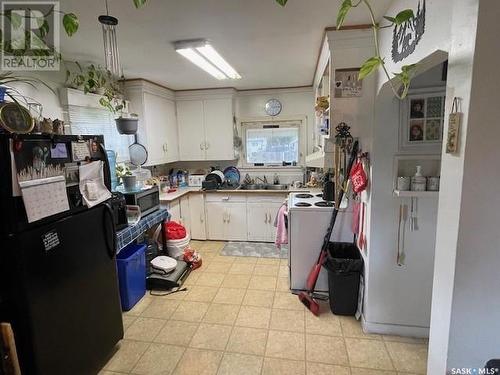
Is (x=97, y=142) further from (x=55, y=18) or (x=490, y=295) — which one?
(x=490, y=295)

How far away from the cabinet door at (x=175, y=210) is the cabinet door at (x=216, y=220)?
1.54ft

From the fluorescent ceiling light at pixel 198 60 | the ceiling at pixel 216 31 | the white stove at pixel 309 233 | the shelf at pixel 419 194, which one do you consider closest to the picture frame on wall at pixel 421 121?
the shelf at pixel 419 194

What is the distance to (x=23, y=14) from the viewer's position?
1589mm

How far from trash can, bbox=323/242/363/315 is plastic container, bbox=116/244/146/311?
1.74m

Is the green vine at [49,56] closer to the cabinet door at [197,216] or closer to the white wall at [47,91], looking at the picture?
the white wall at [47,91]

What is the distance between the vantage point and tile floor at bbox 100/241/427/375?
1891 mm

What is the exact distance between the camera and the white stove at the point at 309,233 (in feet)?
8.69

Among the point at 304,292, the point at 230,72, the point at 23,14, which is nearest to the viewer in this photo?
the point at 23,14

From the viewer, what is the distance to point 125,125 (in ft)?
8.98

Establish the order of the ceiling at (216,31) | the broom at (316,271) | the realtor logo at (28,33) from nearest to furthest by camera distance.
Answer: the realtor logo at (28,33), the ceiling at (216,31), the broom at (316,271)

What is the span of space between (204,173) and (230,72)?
192cm

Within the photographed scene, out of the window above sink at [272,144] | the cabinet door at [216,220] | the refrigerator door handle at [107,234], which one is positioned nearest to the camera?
the refrigerator door handle at [107,234]

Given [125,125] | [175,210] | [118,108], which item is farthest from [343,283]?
[118,108]

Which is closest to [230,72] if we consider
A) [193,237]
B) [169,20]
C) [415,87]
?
[169,20]
